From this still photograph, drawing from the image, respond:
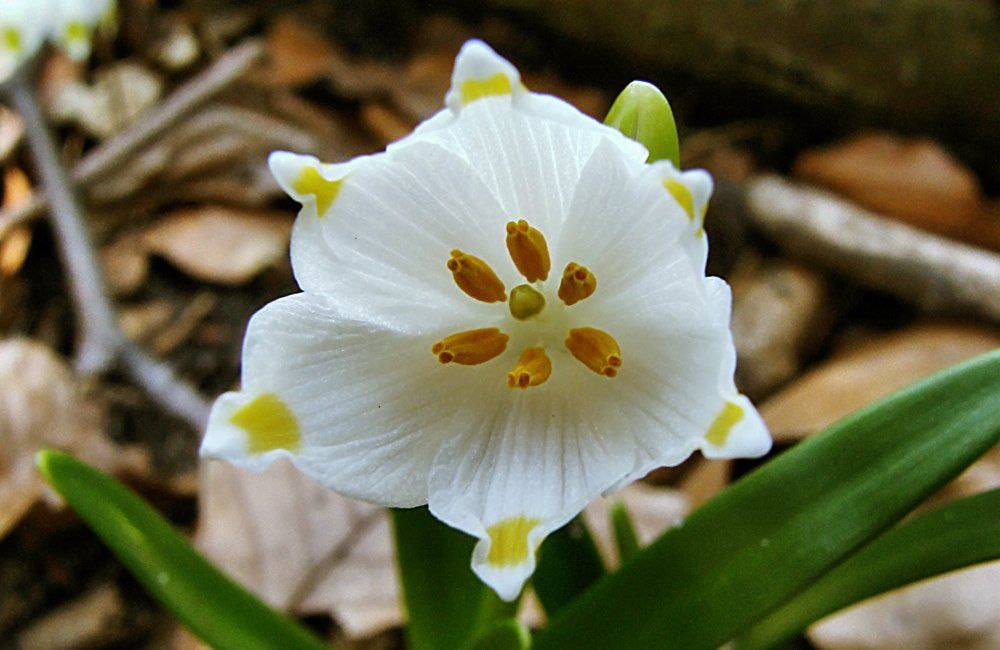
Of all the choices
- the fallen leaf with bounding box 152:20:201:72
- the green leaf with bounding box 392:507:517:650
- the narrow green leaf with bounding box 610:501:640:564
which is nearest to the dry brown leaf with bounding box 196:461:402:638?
the green leaf with bounding box 392:507:517:650

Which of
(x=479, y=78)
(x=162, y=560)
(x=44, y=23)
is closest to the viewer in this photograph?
(x=479, y=78)

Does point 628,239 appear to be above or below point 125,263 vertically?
above

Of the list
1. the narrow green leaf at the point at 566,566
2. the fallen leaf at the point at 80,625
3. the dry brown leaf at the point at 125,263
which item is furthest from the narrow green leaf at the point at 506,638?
the dry brown leaf at the point at 125,263

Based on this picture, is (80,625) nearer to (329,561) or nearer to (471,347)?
(329,561)

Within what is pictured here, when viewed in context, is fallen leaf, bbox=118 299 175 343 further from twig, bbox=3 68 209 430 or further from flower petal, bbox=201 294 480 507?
flower petal, bbox=201 294 480 507

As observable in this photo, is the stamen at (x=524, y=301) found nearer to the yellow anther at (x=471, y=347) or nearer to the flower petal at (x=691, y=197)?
the yellow anther at (x=471, y=347)

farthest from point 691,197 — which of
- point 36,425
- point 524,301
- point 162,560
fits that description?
point 36,425
